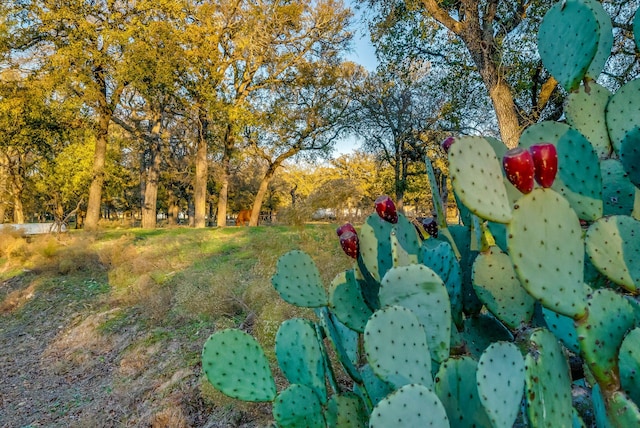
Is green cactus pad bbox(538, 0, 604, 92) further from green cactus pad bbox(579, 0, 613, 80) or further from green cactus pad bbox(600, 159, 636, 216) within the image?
green cactus pad bbox(600, 159, 636, 216)

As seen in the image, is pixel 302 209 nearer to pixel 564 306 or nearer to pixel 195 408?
pixel 195 408

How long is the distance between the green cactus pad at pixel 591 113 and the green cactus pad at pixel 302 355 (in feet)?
4.61

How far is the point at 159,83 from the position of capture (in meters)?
15.5

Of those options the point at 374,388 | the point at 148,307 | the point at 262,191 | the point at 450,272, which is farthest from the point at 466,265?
the point at 262,191

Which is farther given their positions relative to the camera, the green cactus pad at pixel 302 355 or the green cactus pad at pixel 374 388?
the green cactus pad at pixel 302 355

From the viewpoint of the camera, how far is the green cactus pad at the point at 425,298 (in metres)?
1.29

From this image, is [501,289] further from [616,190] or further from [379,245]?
[616,190]

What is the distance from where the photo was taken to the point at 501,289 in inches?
54.5

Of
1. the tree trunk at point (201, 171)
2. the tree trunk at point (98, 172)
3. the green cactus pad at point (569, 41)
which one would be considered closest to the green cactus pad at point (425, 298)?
the green cactus pad at point (569, 41)

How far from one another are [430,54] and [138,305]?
8167 mm

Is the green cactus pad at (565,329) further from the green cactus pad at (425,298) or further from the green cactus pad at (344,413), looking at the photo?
the green cactus pad at (344,413)

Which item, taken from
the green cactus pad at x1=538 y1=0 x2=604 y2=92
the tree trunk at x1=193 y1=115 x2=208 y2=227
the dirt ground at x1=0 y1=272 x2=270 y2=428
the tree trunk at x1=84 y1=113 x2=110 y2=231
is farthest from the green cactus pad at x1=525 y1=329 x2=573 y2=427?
the tree trunk at x1=193 y1=115 x2=208 y2=227

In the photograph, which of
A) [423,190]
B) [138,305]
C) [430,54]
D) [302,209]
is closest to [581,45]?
[138,305]

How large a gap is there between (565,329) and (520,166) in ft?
1.88
